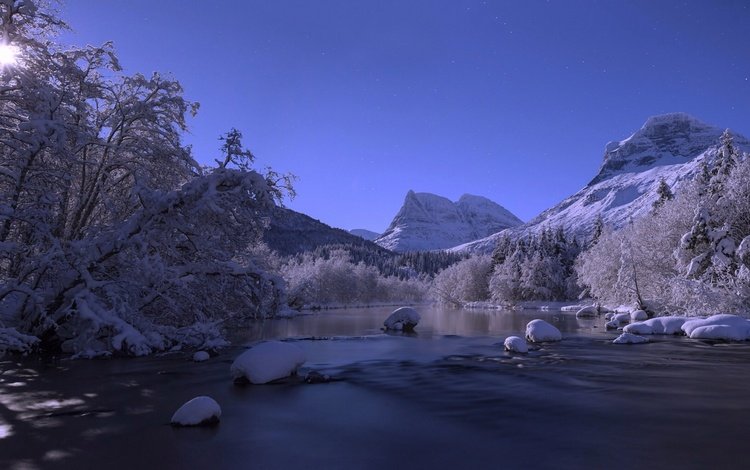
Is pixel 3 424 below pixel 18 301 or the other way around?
below

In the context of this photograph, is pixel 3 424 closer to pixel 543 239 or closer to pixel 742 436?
pixel 742 436

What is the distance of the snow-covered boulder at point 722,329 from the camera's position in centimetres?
2519

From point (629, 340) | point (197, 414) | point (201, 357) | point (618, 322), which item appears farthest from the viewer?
point (618, 322)

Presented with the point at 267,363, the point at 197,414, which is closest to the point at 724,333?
the point at 267,363

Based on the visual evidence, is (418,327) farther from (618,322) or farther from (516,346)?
(516,346)

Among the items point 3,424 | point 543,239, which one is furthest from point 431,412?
point 543,239

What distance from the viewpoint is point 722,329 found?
83.2ft

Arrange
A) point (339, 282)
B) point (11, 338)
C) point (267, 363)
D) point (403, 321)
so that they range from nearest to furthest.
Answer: point (267, 363)
point (11, 338)
point (403, 321)
point (339, 282)

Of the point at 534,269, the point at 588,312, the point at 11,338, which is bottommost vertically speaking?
the point at 11,338

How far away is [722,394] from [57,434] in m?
15.3

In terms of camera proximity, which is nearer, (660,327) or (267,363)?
(267,363)

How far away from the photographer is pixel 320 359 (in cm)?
2034

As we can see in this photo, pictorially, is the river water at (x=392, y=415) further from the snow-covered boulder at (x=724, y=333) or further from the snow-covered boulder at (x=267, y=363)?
the snow-covered boulder at (x=724, y=333)

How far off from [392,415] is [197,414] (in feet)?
13.6
